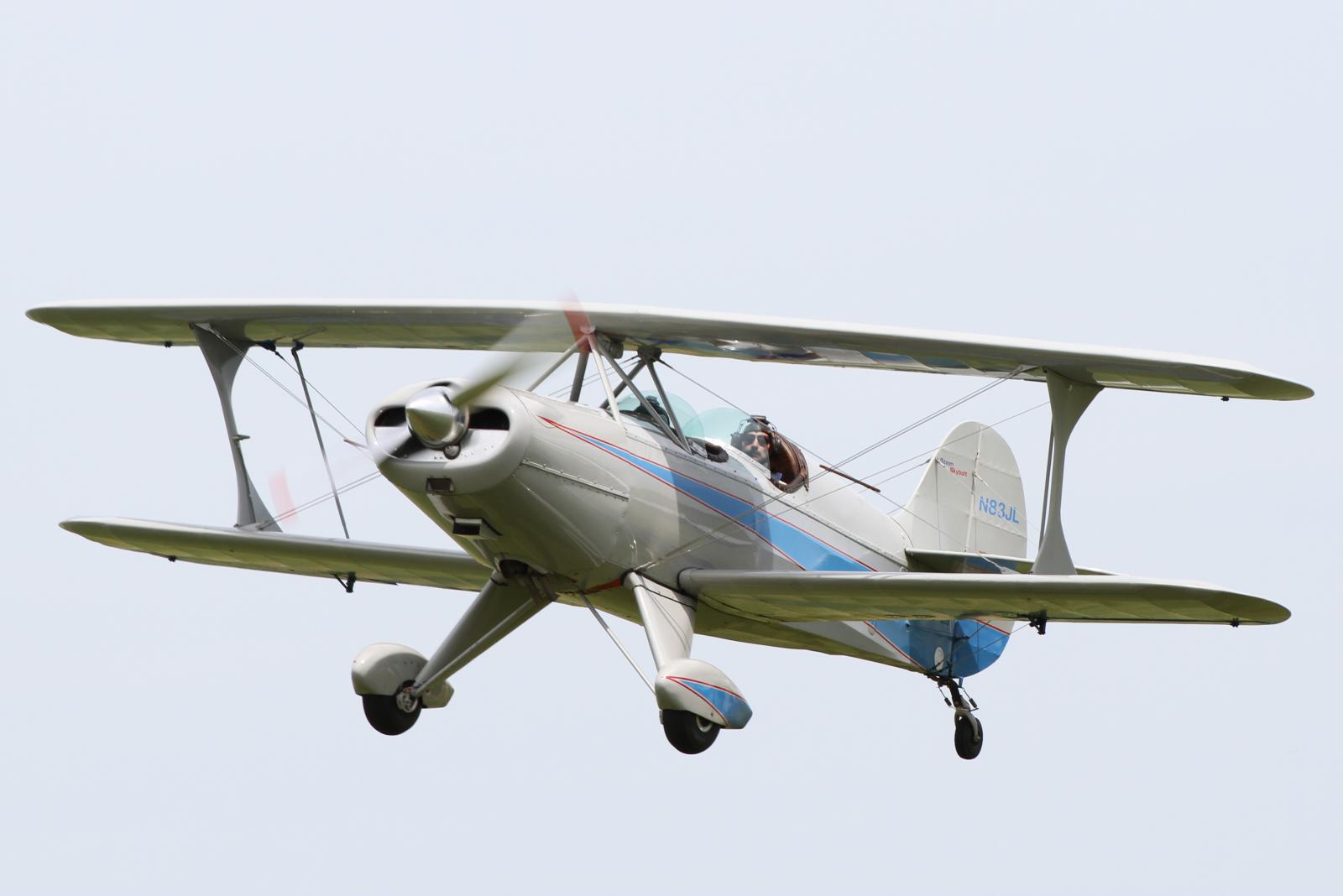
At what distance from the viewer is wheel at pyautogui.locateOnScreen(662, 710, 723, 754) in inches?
517

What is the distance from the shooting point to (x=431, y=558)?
15281mm

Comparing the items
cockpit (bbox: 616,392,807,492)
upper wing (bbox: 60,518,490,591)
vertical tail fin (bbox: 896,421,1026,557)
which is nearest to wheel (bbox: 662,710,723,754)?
cockpit (bbox: 616,392,807,492)

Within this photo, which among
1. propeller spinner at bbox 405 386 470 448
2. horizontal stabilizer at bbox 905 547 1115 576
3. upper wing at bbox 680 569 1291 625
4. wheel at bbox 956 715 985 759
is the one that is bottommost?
wheel at bbox 956 715 985 759

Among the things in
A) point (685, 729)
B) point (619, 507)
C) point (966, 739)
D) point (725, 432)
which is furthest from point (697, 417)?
point (966, 739)

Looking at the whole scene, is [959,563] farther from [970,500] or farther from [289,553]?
[289,553]

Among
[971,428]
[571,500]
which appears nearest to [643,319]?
[571,500]

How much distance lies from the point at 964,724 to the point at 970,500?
2.19m

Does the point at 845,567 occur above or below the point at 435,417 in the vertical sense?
below

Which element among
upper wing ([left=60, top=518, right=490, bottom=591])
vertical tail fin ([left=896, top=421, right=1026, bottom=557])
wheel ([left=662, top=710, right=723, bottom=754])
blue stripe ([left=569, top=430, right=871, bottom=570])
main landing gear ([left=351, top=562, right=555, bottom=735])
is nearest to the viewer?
wheel ([left=662, top=710, right=723, bottom=754])

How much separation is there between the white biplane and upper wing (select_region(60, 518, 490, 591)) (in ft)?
0.08

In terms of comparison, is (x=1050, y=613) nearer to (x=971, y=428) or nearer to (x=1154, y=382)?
(x=1154, y=382)

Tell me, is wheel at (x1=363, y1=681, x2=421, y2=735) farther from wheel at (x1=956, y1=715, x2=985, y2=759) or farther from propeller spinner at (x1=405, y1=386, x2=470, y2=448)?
wheel at (x1=956, y1=715, x2=985, y2=759)

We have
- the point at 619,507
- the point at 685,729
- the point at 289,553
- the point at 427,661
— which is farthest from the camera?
the point at 289,553

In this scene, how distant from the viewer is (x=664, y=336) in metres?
14.1
